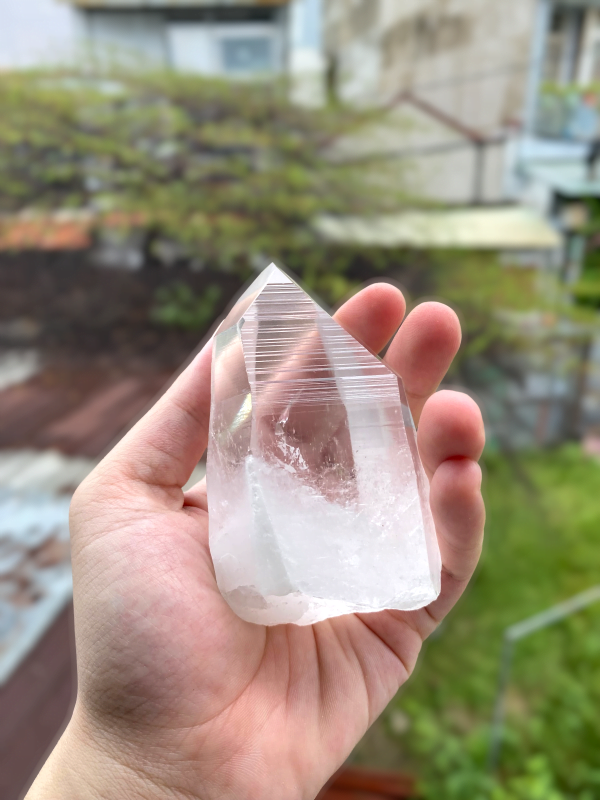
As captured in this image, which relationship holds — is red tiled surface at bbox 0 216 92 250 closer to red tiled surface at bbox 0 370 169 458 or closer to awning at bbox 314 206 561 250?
red tiled surface at bbox 0 370 169 458

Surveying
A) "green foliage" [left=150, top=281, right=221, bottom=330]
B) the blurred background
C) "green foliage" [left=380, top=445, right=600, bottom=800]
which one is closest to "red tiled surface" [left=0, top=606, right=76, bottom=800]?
the blurred background

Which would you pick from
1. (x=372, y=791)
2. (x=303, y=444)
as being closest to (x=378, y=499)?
(x=303, y=444)

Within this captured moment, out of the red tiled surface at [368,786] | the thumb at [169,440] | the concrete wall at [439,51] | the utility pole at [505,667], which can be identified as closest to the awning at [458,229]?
the concrete wall at [439,51]

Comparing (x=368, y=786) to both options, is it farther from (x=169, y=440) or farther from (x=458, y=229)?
(x=458, y=229)

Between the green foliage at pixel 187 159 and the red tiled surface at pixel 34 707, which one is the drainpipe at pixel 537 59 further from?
the red tiled surface at pixel 34 707

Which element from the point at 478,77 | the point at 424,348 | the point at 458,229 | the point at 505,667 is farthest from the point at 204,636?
the point at 478,77
